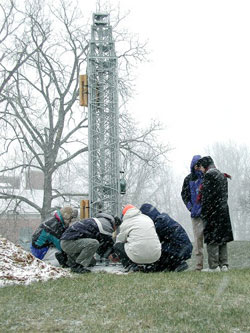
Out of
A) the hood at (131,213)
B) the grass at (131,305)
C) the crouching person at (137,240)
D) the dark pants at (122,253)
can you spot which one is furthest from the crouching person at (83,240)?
the grass at (131,305)

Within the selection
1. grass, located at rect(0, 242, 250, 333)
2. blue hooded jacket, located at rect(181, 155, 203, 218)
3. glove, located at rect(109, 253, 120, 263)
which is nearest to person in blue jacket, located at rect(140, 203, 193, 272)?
blue hooded jacket, located at rect(181, 155, 203, 218)

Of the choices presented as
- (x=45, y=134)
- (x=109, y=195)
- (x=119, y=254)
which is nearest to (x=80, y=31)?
(x=45, y=134)

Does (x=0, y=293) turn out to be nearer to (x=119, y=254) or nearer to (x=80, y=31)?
(x=119, y=254)

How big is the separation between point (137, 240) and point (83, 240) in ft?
3.61

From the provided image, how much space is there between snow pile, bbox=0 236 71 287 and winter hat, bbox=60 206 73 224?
1532 mm

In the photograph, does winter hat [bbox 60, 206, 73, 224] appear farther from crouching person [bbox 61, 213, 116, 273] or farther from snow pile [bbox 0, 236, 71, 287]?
snow pile [bbox 0, 236, 71, 287]

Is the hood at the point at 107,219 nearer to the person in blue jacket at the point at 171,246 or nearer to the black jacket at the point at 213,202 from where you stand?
the person in blue jacket at the point at 171,246

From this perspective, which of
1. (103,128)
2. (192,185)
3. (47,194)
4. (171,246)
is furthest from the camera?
(47,194)

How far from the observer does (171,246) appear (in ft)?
25.0

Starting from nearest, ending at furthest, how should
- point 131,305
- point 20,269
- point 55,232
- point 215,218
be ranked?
point 131,305, point 20,269, point 215,218, point 55,232

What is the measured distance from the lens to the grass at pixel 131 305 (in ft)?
12.3

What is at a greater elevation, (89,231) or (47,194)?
(47,194)

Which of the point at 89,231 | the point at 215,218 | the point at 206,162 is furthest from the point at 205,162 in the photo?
the point at 89,231

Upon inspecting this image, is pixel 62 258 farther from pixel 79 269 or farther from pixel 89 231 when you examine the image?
pixel 89 231
